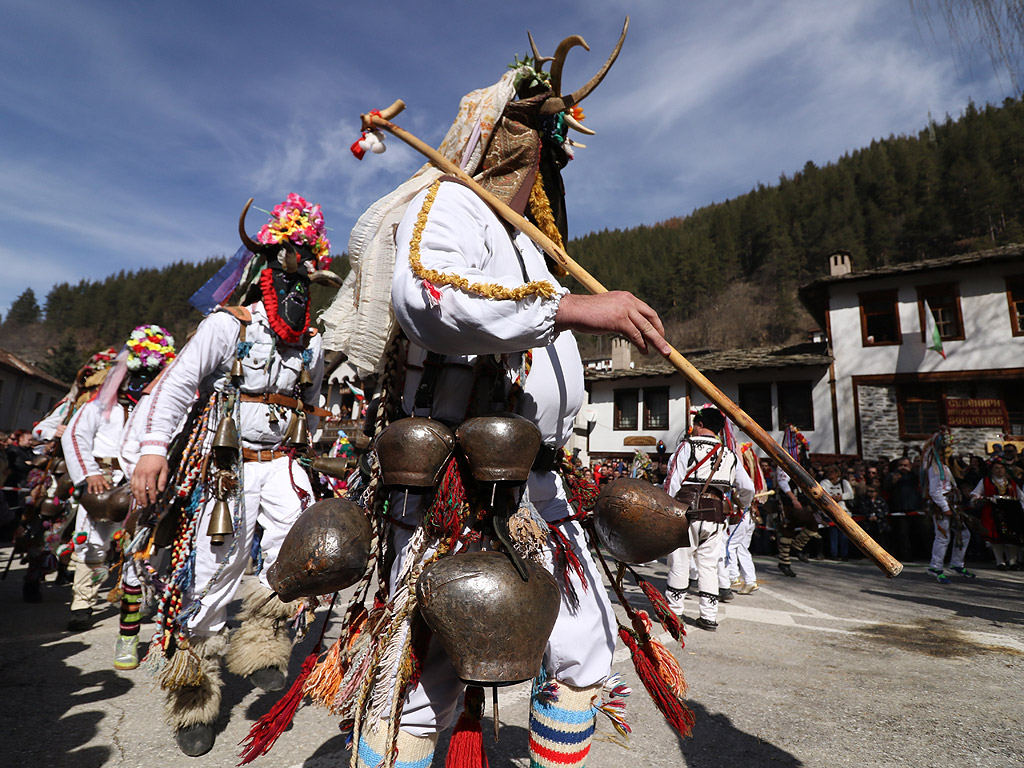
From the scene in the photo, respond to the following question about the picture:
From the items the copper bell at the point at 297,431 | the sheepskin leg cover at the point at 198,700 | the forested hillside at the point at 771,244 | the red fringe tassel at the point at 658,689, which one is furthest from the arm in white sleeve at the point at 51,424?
the forested hillside at the point at 771,244

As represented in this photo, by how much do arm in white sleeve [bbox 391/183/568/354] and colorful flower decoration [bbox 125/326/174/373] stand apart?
188 inches

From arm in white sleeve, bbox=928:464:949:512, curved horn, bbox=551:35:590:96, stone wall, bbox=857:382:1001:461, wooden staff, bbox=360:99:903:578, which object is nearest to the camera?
wooden staff, bbox=360:99:903:578

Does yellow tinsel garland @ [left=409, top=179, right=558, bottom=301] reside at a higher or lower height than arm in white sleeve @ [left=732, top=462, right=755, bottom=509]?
higher

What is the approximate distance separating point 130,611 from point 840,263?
24.1 m

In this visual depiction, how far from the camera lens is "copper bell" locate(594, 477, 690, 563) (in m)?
1.56

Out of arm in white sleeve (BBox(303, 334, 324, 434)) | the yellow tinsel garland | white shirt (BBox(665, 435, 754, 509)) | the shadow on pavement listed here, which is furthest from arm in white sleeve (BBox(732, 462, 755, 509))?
the yellow tinsel garland

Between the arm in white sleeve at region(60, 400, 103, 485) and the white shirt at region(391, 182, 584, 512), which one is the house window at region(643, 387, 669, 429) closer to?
the arm in white sleeve at region(60, 400, 103, 485)

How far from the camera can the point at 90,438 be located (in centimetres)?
493

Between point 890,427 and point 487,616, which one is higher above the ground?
point 890,427

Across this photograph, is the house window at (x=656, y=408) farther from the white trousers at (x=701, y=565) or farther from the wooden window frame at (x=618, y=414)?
the white trousers at (x=701, y=565)

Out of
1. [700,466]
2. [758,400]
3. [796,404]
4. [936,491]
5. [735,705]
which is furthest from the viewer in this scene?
[758,400]

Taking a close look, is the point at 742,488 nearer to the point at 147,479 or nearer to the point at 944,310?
the point at 147,479

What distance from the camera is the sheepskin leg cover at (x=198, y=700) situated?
2551 millimetres

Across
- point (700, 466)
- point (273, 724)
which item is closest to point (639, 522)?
point (273, 724)
